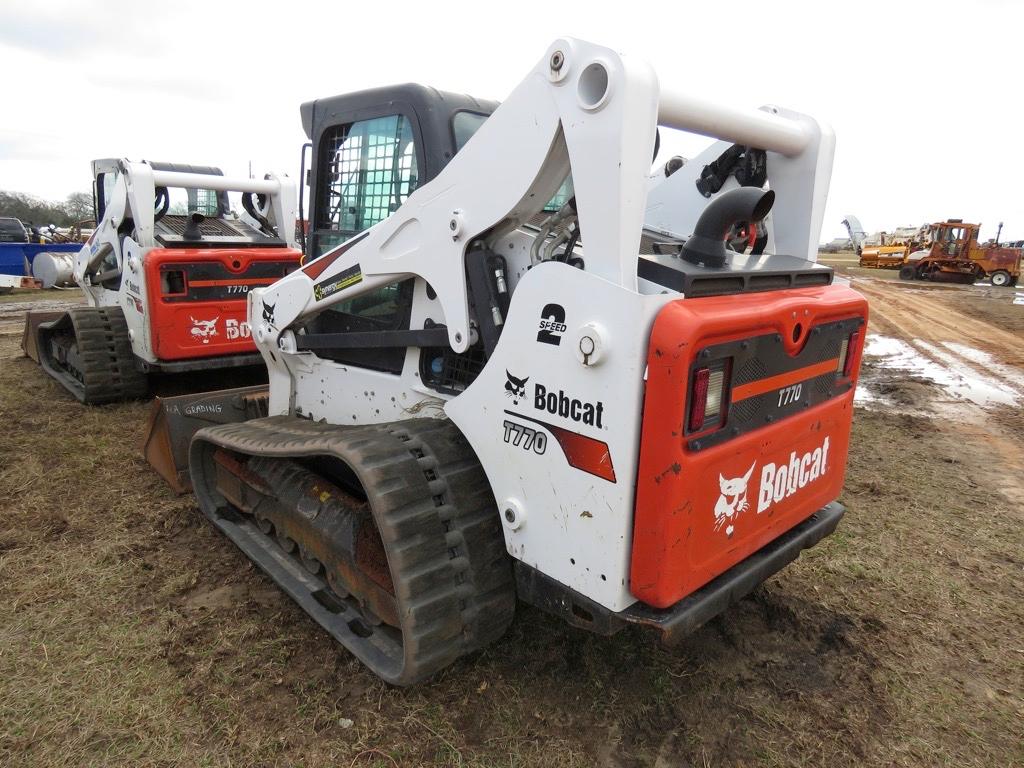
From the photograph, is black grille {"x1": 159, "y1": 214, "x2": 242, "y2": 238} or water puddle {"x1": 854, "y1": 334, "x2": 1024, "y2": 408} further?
water puddle {"x1": 854, "y1": 334, "x2": 1024, "y2": 408}

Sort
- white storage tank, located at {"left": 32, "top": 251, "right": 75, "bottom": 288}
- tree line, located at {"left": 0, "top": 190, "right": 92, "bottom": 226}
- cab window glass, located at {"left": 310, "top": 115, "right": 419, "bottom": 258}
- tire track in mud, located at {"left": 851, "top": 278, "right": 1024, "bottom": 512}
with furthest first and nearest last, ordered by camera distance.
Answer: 1. tree line, located at {"left": 0, "top": 190, "right": 92, "bottom": 226}
2. white storage tank, located at {"left": 32, "top": 251, "right": 75, "bottom": 288}
3. tire track in mud, located at {"left": 851, "top": 278, "right": 1024, "bottom": 512}
4. cab window glass, located at {"left": 310, "top": 115, "right": 419, "bottom": 258}

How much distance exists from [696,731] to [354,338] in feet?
7.03

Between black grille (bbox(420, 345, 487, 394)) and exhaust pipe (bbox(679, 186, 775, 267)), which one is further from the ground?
exhaust pipe (bbox(679, 186, 775, 267))

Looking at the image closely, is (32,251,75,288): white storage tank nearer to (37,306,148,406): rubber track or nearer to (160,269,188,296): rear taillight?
(37,306,148,406): rubber track

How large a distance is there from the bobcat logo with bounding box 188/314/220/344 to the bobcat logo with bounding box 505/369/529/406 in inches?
186

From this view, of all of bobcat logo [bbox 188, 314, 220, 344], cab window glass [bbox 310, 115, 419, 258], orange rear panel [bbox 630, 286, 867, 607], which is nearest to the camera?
orange rear panel [bbox 630, 286, 867, 607]

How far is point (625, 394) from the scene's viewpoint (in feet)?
6.36

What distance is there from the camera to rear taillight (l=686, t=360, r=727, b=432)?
198cm

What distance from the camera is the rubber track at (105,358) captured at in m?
6.25

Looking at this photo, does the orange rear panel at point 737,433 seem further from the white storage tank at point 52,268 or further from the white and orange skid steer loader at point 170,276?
the white storage tank at point 52,268

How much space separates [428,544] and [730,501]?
1.01 m

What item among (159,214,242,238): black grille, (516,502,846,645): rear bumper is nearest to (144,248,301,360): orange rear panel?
(159,214,242,238): black grille

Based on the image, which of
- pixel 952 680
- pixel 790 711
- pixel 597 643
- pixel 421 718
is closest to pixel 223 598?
pixel 421 718

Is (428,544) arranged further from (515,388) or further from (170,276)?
(170,276)
